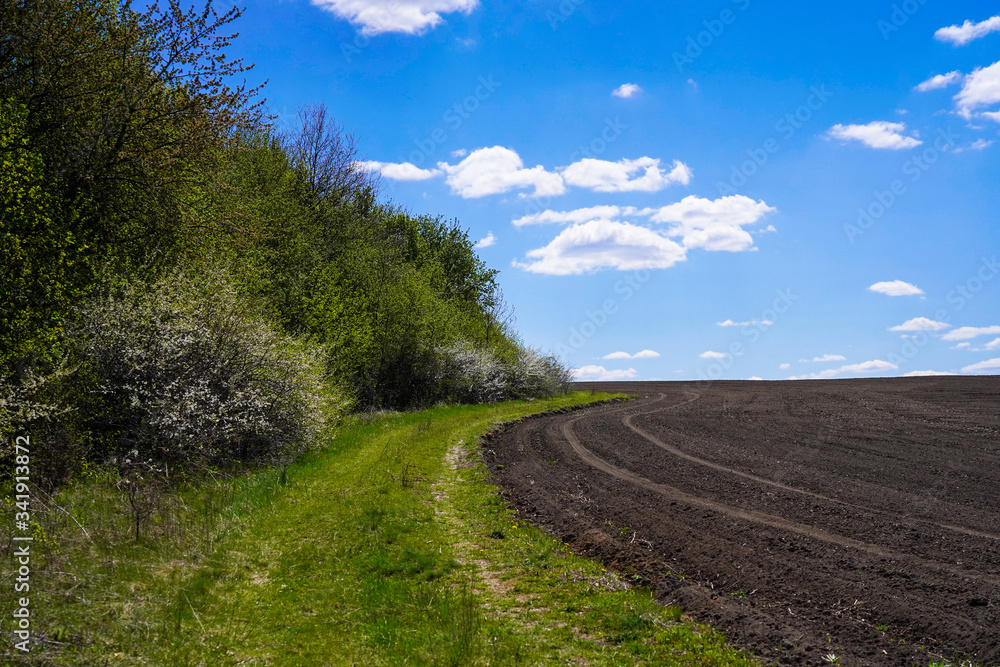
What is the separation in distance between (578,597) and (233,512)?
7.73 metres

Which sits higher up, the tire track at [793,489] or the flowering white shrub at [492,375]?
the flowering white shrub at [492,375]

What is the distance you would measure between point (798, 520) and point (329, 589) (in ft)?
28.8

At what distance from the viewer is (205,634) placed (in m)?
7.44

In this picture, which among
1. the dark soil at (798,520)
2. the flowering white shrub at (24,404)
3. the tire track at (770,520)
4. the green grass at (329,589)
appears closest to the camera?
the green grass at (329,589)

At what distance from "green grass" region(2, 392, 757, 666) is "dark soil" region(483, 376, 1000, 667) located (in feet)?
2.99

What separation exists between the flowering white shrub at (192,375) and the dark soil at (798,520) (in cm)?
676

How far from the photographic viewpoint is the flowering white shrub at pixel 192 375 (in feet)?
48.9

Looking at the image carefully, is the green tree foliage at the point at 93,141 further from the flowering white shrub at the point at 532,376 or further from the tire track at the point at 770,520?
the flowering white shrub at the point at 532,376

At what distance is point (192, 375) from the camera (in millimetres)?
16156

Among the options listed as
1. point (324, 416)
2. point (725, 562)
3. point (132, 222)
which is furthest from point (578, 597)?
point (132, 222)

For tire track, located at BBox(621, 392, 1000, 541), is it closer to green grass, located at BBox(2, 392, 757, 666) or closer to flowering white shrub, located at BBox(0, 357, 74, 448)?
green grass, located at BBox(2, 392, 757, 666)

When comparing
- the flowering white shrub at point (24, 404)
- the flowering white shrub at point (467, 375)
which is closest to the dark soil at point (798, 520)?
the flowering white shrub at point (24, 404)

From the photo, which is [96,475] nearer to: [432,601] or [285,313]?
[432,601]

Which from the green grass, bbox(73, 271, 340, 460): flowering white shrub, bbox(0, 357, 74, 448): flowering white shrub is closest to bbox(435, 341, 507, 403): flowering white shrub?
bbox(73, 271, 340, 460): flowering white shrub
